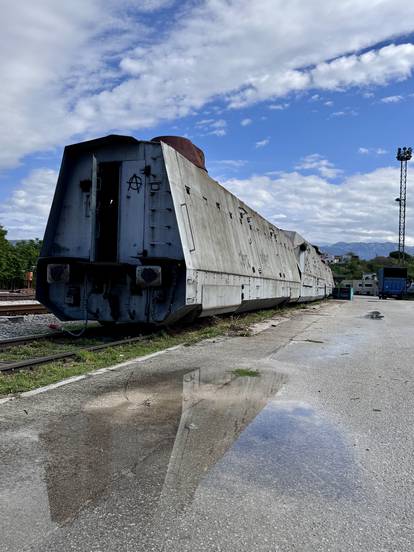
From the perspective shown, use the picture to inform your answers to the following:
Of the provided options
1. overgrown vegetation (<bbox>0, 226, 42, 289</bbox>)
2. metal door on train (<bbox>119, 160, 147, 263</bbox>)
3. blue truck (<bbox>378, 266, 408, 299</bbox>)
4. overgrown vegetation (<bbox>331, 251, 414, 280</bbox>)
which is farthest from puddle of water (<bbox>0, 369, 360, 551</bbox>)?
overgrown vegetation (<bbox>331, 251, 414, 280</bbox>)

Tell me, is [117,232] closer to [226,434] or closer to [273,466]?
[226,434]

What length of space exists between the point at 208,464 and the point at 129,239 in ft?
19.9

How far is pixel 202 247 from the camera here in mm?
9398

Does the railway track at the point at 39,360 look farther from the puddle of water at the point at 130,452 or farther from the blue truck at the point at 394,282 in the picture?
the blue truck at the point at 394,282

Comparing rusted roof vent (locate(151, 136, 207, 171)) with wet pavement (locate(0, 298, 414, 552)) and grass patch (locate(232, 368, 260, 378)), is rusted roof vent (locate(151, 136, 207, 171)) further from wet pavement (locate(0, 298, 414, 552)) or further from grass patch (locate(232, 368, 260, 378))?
wet pavement (locate(0, 298, 414, 552))

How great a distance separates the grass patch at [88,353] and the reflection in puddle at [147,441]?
872 millimetres

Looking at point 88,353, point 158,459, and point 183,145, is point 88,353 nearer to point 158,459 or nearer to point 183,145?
point 158,459

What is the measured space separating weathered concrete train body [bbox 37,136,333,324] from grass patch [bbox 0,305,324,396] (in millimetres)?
511

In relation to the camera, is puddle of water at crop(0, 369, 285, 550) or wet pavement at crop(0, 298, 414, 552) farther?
puddle of water at crop(0, 369, 285, 550)

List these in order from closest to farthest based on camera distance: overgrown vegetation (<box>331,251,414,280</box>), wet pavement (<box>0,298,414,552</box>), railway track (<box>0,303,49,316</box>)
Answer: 1. wet pavement (<box>0,298,414,552</box>)
2. railway track (<box>0,303,49,316</box>)
3. overgrown vegetation (<box>331,251,414,280</box>)

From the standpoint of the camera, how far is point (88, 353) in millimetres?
6953

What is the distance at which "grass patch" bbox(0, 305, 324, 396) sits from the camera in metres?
5.42

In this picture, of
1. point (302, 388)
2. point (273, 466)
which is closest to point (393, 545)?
point (273, 466)

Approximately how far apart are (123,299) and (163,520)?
644cm
